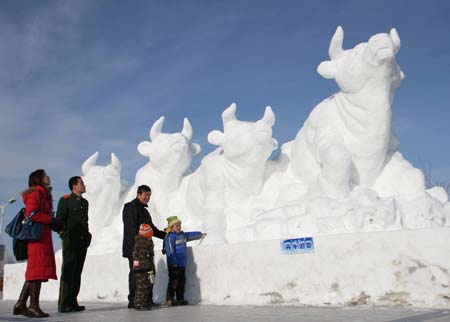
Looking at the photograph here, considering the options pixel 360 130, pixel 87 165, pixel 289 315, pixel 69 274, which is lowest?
pixel 289 315

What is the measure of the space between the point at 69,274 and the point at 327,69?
3.88 m

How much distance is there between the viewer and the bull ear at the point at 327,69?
20.1 ft

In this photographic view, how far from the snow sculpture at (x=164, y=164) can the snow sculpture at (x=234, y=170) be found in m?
0.80

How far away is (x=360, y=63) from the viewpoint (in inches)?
228

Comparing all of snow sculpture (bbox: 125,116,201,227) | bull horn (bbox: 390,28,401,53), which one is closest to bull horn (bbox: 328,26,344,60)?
bull horn (bbox: 390,28,401,53)

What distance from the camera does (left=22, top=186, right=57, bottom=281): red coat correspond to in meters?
3.93

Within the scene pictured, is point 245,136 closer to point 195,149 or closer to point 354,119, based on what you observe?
point 354,119

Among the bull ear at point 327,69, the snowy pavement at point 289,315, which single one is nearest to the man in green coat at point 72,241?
the snowy pavement at point 289,315

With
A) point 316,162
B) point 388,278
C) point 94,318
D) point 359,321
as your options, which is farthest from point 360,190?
point 94,318

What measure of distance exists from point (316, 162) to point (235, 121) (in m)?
A: 1.23

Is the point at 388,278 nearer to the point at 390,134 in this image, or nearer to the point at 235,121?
the point at 390,134

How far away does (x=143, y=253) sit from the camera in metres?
4.45

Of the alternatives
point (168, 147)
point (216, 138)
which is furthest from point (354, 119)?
point (168, 147)

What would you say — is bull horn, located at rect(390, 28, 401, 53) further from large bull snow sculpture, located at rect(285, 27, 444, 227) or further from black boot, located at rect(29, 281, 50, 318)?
black boot, located at rect(29, 281, 50, 318)
